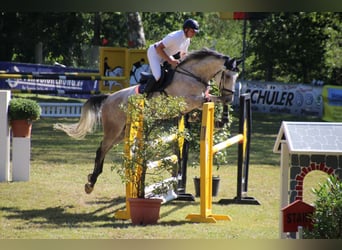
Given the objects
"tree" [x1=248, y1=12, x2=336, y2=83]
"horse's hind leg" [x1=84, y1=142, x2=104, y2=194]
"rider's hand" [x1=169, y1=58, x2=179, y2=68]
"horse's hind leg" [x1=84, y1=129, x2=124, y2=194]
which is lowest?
"horse's hind leg" [x1=84, y1=142, x2=104, y2=194]

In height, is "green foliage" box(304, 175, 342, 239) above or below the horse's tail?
below

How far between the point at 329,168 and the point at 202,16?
34.1 m

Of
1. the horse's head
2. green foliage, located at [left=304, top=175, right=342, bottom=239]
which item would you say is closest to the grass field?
the horse's head

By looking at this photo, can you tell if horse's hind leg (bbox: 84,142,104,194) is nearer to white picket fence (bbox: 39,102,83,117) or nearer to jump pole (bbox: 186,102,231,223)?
jump pole (bbox: 186,102,231,223)

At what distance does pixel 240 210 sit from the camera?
294 inches

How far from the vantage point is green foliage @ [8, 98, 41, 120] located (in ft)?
27.5

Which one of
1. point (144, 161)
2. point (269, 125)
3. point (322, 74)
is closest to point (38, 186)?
point (144, 161)

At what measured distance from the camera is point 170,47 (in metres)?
→ 8.14

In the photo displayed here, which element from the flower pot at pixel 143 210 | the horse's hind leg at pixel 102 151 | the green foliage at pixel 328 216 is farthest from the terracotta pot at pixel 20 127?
the green foliage at pixel 328 216

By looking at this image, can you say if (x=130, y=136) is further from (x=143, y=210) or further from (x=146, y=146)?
(x=143, y=210)

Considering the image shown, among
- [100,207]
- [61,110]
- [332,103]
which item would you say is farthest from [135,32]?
[100,207]

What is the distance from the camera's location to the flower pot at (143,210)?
610 cm

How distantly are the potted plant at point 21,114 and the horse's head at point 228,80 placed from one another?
6.94 ft

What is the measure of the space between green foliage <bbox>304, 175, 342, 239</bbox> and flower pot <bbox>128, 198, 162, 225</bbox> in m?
3.22
